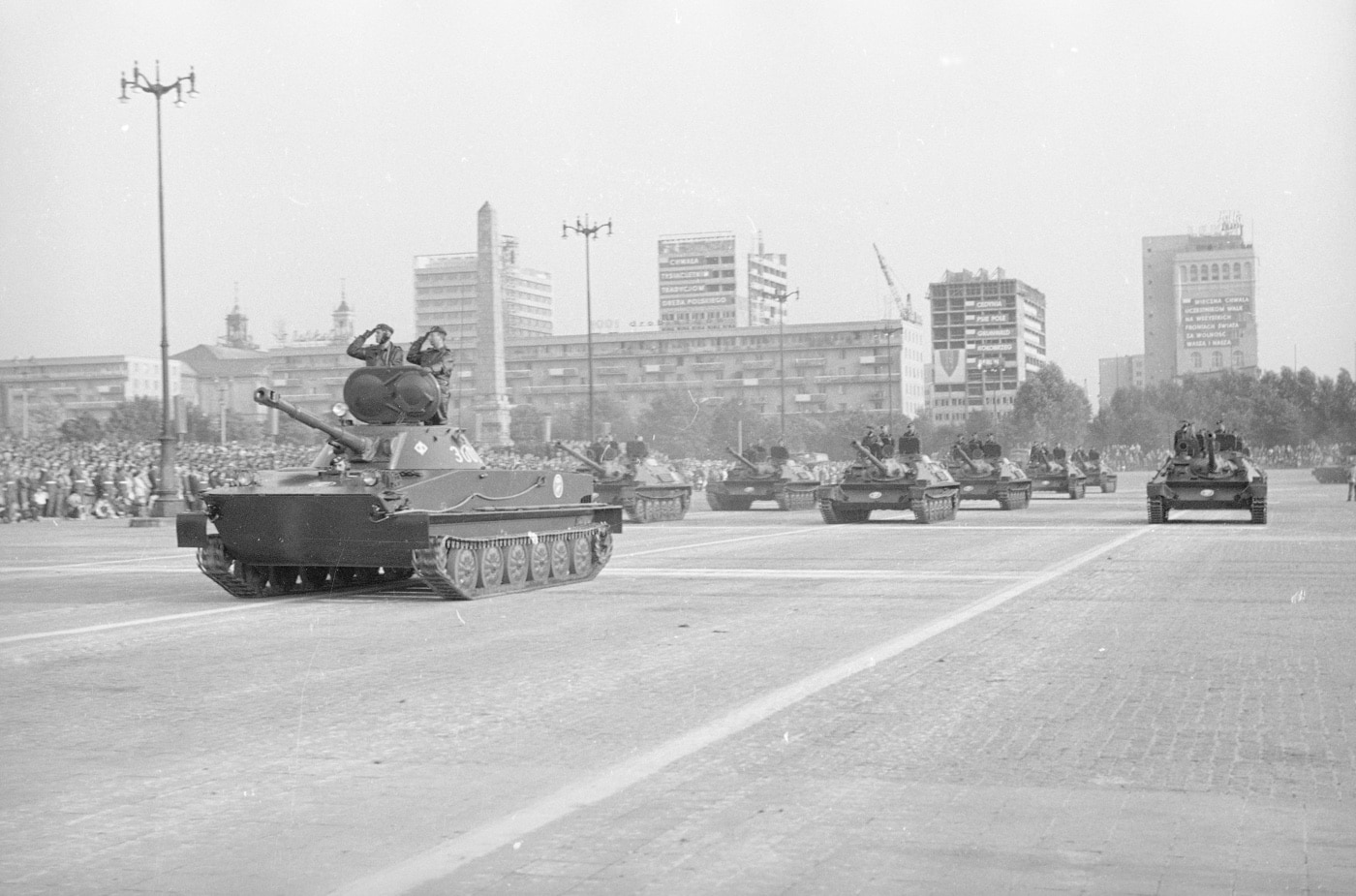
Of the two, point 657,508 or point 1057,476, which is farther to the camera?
point 1057,476

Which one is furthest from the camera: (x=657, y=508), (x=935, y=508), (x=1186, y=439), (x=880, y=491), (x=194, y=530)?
(x=657, y=508)

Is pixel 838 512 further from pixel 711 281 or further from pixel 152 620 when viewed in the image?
pixel 711 281

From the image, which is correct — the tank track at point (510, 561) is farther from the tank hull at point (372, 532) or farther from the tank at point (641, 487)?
the tank at point (641, 487)

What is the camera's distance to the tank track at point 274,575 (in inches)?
674

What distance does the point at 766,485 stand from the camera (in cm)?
4388

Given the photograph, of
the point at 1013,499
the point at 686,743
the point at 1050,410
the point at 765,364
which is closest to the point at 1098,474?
the point at 1013,499

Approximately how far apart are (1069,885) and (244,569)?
13239 millimetres

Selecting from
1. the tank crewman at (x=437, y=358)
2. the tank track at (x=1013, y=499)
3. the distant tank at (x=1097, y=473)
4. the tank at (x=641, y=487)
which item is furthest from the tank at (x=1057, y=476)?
the tank crewman at (x=437, y=358)

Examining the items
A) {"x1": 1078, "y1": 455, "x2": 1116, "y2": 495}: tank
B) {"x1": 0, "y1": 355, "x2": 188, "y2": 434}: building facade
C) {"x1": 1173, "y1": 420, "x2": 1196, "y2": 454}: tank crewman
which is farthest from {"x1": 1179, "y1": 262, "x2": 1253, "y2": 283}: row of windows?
{"x1": 1173, "y1": 420, "x2": 1196, "y2": 454}: tank crewman

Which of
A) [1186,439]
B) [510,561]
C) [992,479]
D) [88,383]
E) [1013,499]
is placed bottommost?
[1013,499]

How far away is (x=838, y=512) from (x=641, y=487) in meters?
5.22

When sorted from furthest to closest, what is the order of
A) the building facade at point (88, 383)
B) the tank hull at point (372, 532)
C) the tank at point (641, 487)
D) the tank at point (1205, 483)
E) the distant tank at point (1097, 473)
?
the building facade at point (88, 383)
the distant tank at point (1097, 473)
the tank at point (641, 487)
the tank at point (1205, 483)
the tank hull at point (372, 532)

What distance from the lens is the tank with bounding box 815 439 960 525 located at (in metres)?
35.1

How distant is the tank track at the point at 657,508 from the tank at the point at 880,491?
4.22 metres
